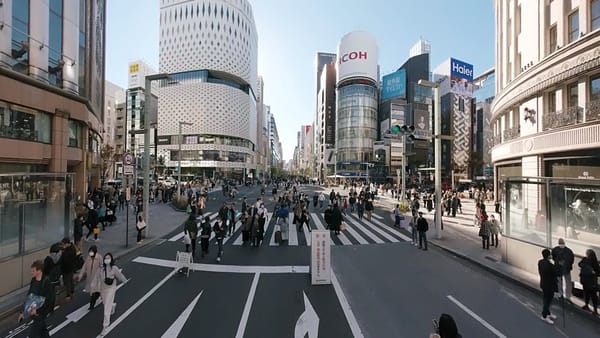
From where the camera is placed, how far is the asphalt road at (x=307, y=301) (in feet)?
17.8

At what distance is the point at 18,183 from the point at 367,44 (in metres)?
88.4

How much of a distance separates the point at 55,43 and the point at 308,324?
23.9 meters

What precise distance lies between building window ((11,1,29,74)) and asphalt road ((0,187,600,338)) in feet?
45.6

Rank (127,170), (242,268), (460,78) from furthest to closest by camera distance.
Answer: (460,78) → (127,170) → (242,268)

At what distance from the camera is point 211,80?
90.5 metres

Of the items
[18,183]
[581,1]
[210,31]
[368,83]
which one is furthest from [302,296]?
[210,31]

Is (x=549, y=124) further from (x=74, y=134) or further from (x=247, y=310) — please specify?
(x=74, y=134)

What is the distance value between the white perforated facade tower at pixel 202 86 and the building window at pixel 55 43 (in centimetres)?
6975

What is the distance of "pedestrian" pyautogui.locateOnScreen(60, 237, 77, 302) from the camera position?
6.63 m

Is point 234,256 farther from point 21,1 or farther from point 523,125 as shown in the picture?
point 523,125

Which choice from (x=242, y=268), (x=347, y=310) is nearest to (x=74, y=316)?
(x=242, y=268)

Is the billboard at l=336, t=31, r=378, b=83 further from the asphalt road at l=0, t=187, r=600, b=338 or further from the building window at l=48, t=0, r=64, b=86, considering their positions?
the asphalt road at l=0, t=187, r=600, b=338

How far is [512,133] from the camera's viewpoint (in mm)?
20297

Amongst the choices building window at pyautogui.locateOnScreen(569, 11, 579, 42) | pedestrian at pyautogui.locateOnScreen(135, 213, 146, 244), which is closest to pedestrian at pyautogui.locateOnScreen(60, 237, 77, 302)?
pedestrian at pyautogui.locateOnScreen(135, 213, 146, 244)
